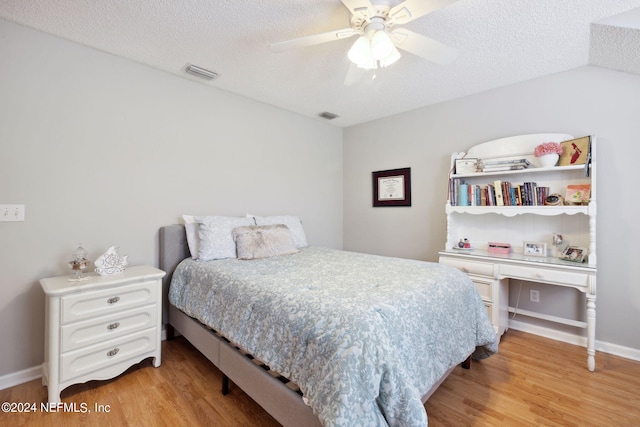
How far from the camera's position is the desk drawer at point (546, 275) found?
2103 millimetres

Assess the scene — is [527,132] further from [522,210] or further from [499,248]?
[499,248]

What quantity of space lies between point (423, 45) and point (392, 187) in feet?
6.88

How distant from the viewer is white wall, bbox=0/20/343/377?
1.92 metres

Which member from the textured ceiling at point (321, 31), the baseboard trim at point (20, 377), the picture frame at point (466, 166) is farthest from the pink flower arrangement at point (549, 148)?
the baseboard trim at point (20, 377)

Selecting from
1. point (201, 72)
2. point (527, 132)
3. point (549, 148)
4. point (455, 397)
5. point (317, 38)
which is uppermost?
point (201, 72)

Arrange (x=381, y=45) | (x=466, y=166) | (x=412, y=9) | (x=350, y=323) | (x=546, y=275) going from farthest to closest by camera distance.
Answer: (x=466, y=166)
(x=546, y=275)
(x=381, y=45)
(x=412, y=9)
(x=350, y=323)

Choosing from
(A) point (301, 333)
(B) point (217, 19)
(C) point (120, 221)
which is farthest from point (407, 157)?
(C) point (120, 221)

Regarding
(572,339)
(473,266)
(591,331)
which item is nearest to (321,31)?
(473,266)

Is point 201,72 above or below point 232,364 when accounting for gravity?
above

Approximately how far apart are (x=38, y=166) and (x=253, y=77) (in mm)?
1773

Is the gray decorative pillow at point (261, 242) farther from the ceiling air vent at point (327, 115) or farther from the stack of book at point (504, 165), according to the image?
the stack of book at point (504, 165)

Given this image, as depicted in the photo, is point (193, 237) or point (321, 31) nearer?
point (321, 31)

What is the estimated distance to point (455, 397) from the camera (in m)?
1.78

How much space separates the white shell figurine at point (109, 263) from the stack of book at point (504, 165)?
320 centimetres
